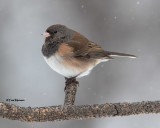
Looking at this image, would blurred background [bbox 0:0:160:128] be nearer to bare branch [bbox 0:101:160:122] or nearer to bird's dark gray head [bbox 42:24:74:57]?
bird's dark gray head [bbox 42:24:74:57]

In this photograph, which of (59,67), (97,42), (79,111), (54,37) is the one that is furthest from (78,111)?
(97,42)

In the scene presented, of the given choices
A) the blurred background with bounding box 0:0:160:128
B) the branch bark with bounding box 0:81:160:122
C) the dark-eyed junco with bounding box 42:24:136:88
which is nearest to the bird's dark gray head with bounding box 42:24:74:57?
the dark-eyed junco with bounding box 42:24:136:88

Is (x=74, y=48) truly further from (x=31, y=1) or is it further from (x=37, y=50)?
(x=31, y=1)

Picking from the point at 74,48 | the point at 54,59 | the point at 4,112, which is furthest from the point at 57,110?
the point at 74,48

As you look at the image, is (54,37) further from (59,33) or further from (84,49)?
(84,49)

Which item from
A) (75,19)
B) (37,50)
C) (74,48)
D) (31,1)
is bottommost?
(74,48)

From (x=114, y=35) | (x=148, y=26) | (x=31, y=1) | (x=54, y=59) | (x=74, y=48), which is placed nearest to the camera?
(x=54, y=59)

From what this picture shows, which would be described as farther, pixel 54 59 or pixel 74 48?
pixel 74 48
